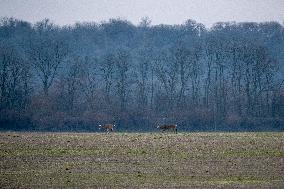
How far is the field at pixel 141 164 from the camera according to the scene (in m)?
20.4

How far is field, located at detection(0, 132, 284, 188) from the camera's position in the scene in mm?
20391

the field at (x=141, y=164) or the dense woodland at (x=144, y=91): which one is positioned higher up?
the dense woodland at (x=144, y=91)

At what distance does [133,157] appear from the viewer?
27328 millimetres

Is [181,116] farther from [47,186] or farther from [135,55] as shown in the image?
[47,186]

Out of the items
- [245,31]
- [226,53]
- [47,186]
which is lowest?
[47,186]

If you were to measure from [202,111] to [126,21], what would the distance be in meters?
72.4

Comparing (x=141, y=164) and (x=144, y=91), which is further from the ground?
(x=144, y=91)

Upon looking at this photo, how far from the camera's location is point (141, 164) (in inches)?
984

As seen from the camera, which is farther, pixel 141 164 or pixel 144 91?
pixel 144 91

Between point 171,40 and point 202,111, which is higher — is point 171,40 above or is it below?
above

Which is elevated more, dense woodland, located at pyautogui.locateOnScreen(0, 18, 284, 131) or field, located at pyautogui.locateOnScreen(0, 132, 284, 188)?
dense woodland, located at pyautogui.locateOnScreen(0, 18, 284, 131)

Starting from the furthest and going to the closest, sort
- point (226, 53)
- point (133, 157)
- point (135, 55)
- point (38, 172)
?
point (135, 55), point (226, 53), point (133, 157), point (38, 172)

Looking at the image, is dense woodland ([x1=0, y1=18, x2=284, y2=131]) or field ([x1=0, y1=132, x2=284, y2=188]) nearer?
field ([x1=0, y1=132, x2=284, y2=188])

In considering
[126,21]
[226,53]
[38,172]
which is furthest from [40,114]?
[126,21]
